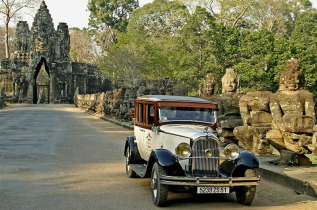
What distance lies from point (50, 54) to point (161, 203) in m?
76.4

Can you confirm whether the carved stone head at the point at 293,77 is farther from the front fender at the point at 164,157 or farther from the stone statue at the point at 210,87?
the stone statue at the point at 210,87

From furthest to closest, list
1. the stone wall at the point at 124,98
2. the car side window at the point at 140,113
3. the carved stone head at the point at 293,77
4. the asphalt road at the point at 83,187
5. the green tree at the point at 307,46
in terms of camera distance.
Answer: the green tree at the point at 307,46 < the stone wall at the point at 124,98 < the carved stone head at the point at 293,77 < the car side window at the point at 140,113 < the asphalt road at the point at 83,187

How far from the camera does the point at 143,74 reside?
66.9 metres

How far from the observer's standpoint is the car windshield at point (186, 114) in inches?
328

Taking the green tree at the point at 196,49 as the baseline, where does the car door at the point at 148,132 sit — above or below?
below

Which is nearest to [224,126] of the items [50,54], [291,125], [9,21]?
[291,125]

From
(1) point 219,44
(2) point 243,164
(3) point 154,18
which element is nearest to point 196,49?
(1) point 219,44

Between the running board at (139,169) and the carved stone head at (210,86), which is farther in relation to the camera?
the carved stone head at (210,86)

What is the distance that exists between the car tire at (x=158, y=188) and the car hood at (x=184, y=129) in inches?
28.5

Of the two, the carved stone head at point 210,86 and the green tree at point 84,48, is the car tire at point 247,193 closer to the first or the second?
the carved stone head at point 210,86

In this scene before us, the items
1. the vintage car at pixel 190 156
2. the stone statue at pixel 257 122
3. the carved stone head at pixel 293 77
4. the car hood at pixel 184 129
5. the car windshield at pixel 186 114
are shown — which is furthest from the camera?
the stone statue at pixel 257 122

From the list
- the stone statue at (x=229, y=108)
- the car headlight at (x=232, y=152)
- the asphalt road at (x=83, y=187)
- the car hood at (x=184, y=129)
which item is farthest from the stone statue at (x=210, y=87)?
the car headlight at (x=232, y=152)

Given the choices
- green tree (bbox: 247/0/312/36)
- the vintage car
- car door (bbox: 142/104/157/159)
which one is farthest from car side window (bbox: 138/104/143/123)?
green tree (bbox: 247/0/312/36)

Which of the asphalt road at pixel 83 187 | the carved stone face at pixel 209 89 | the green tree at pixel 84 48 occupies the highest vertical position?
the green tree at pixel 84 48
